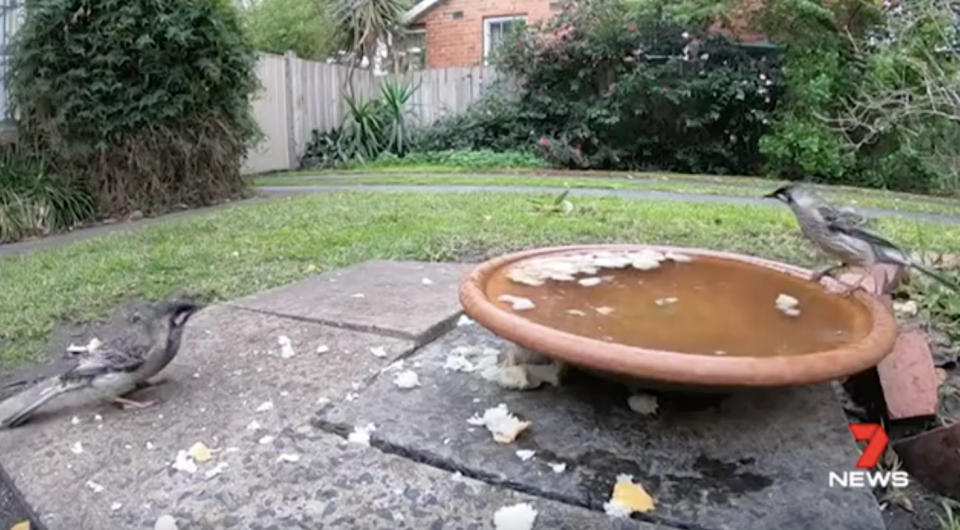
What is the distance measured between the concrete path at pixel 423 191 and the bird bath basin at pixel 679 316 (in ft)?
11.4

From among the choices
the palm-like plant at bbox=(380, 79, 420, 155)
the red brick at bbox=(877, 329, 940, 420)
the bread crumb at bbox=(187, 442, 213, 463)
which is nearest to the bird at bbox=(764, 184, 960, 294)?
the red brick at bbox=(877, 329, 940, 420)

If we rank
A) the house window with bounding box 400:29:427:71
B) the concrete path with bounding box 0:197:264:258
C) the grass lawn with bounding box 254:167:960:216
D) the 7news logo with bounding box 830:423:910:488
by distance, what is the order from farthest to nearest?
the house window with bounding box 400:29:427:71 < the grass lawn with bounding box 254:167:960:216 < the concrete path with bounding box 0:197:264:258 < the 7news logo with bounding box 830:423:910:488

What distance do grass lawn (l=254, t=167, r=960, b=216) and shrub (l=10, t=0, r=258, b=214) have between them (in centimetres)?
198

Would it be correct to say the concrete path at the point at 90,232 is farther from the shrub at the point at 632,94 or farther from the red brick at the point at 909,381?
the shrub at the point at 632,94

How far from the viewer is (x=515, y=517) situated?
1.45m

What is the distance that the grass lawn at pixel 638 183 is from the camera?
6332mm

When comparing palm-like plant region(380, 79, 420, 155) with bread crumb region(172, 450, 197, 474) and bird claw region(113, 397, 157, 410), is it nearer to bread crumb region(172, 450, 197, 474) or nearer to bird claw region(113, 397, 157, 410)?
bird claw region(113, 397, 157, 410)

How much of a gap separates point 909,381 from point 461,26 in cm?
1363

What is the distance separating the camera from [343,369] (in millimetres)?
2152

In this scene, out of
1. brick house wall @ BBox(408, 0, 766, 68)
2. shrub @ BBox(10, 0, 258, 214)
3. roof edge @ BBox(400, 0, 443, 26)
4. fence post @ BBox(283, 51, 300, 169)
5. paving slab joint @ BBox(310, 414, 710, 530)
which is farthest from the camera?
roof edge @ BBox(400, 0, 443, 26)

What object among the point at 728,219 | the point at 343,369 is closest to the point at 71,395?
the point at 343,369

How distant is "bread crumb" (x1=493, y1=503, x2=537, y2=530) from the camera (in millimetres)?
1437

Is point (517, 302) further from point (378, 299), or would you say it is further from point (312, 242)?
point (312, 242)

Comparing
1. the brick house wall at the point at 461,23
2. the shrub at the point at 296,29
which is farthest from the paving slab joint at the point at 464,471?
the shrub at the point at 296,29
